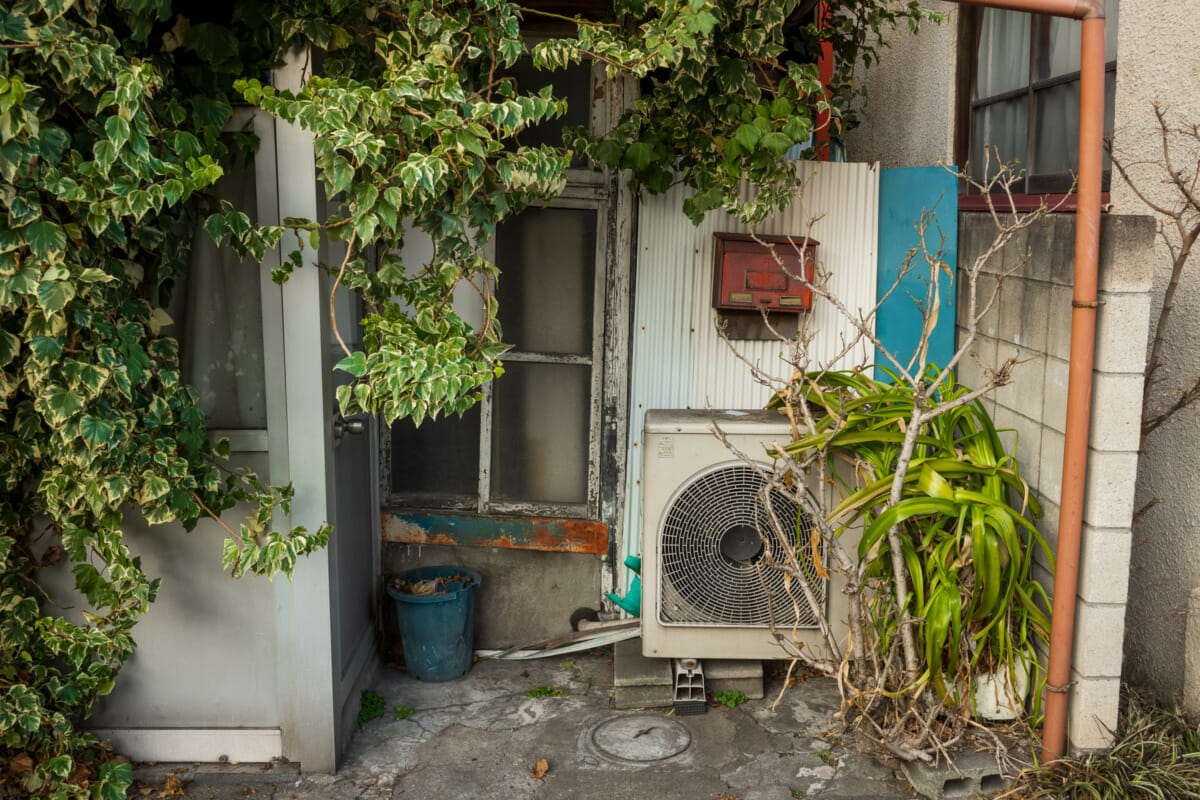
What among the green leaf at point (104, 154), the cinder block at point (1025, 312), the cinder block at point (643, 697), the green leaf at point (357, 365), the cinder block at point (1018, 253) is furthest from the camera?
the cinder block at point (643, 697)

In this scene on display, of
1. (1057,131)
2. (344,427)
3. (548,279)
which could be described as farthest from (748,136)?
(344,427)

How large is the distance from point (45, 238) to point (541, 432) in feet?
7.67

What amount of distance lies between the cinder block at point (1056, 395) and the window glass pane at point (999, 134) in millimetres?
1685

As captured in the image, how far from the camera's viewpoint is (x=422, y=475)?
4602 millimetres

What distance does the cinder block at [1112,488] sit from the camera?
3074 millimetres

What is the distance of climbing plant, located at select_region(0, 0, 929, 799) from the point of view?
269cm

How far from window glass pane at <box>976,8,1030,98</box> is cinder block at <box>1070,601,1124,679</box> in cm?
277

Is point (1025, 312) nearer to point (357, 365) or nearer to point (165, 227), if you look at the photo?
point (357, 365)

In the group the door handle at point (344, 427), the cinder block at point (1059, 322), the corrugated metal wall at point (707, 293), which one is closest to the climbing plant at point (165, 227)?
the door handle at point (344, 427)

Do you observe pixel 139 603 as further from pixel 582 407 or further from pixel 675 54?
pixel 675 54

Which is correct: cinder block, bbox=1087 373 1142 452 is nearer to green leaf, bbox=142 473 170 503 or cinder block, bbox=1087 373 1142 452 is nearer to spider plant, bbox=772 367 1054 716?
spider plant, bbox=772 367 1054 716

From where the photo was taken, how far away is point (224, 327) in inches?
135

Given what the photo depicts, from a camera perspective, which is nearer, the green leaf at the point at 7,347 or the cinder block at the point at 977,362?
the green leaf at the point at 7,347

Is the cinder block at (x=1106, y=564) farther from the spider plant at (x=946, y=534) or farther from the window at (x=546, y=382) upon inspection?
the window at (x=546, y=382)
